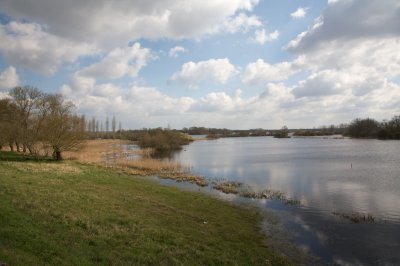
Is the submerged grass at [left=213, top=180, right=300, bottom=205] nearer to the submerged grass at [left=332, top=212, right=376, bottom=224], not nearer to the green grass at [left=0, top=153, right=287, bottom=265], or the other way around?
the submerged grass at [left=332, top=212, right=376, bottom=224]

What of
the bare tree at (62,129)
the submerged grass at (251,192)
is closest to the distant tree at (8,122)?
the bare tree at (62,129)

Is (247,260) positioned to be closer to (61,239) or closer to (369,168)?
(61,239)

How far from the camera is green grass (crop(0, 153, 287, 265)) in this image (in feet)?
27.1

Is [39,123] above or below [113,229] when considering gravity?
above

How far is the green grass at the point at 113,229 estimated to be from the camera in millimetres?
8273

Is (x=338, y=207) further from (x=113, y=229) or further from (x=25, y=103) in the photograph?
(x=25, y=103)

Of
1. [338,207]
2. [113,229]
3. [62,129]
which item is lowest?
[338,207]

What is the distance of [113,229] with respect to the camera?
10.9m

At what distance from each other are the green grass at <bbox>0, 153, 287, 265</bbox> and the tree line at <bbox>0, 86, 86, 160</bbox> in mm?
15053

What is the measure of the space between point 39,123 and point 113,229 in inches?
1161

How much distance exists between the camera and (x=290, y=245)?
A: 13.2 meters

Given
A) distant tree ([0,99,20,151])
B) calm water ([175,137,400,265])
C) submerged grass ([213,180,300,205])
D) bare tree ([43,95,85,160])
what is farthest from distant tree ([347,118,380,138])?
distant tree ([0,99,20,151])

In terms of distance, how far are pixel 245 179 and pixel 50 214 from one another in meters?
21.9

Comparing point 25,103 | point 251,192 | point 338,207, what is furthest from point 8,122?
point 338,207
